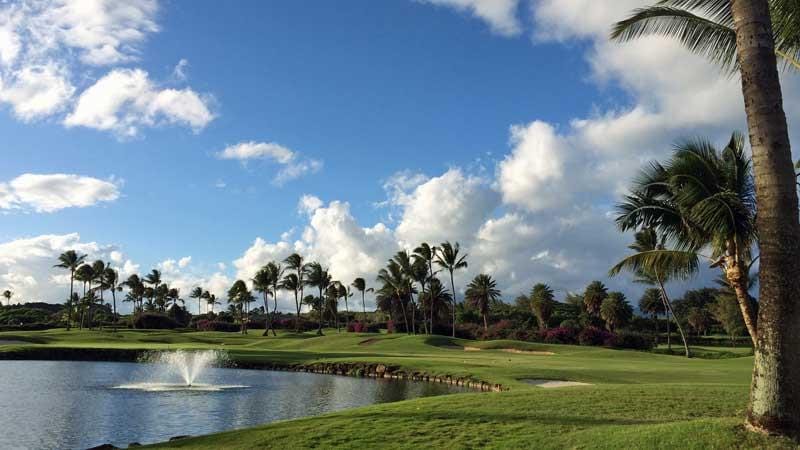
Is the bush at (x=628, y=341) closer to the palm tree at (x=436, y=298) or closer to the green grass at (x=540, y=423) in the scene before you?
the palm tree at (x=436, y=298)

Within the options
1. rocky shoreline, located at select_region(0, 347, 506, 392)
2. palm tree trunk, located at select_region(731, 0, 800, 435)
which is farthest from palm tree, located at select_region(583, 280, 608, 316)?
palm tree trunk, located at select_region(731, 0, 800, 435)

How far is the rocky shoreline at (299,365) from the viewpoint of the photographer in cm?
3828

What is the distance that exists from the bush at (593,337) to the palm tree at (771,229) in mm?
64744

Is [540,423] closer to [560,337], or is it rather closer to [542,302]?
[560,337]

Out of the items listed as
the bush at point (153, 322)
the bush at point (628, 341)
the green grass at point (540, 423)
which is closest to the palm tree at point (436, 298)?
the bush at point (628, 341)

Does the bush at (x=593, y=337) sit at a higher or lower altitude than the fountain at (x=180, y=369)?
lower

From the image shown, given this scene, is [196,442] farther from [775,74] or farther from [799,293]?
[775,74]

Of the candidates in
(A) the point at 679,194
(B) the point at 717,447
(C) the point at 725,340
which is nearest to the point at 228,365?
(A) the point at 679,194

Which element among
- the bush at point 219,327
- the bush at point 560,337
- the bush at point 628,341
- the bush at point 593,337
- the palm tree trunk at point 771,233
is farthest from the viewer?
the bush at point 219,327

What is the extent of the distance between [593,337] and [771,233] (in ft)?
215

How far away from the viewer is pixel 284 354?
57.8m

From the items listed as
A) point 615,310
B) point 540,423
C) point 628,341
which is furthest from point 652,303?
point 540,423

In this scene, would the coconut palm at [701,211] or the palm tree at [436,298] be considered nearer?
the coconut palm at [701,211]

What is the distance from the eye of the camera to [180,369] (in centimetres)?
4809
